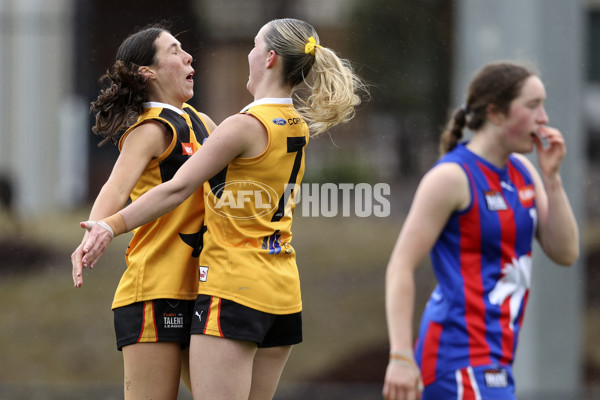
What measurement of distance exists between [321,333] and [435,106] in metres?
3.40

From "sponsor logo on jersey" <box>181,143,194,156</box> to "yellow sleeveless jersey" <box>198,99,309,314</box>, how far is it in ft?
0.56

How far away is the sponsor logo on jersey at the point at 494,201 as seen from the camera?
2.50m

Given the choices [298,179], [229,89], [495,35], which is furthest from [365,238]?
[298,179]

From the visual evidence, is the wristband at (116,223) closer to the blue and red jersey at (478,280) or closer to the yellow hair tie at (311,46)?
the yellow hair tie at (311,46)

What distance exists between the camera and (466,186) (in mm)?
2475

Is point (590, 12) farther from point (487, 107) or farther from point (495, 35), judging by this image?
point (487, 107)

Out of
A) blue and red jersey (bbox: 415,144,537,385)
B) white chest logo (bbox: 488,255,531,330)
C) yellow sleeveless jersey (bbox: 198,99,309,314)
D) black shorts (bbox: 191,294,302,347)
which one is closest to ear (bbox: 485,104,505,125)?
blue and red jersey (bbox: 415,144,537,385)

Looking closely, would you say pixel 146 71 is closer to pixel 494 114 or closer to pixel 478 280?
pixel 494 114

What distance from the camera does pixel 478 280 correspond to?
8.14 ft

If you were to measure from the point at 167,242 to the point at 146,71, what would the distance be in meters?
0.64

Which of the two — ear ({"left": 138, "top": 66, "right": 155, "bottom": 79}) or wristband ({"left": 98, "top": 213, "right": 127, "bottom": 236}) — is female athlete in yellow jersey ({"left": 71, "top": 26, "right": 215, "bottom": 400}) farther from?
wristband ({"left": 98, "top": 213, "right": 127, "bottom": 236})

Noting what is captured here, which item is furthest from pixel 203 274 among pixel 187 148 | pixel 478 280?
pixel 478 280

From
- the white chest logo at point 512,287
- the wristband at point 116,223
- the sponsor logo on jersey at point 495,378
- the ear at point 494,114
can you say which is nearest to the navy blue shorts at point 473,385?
the sponsor logo on jersey at point 495,378

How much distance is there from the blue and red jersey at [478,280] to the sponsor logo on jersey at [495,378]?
28 mm
